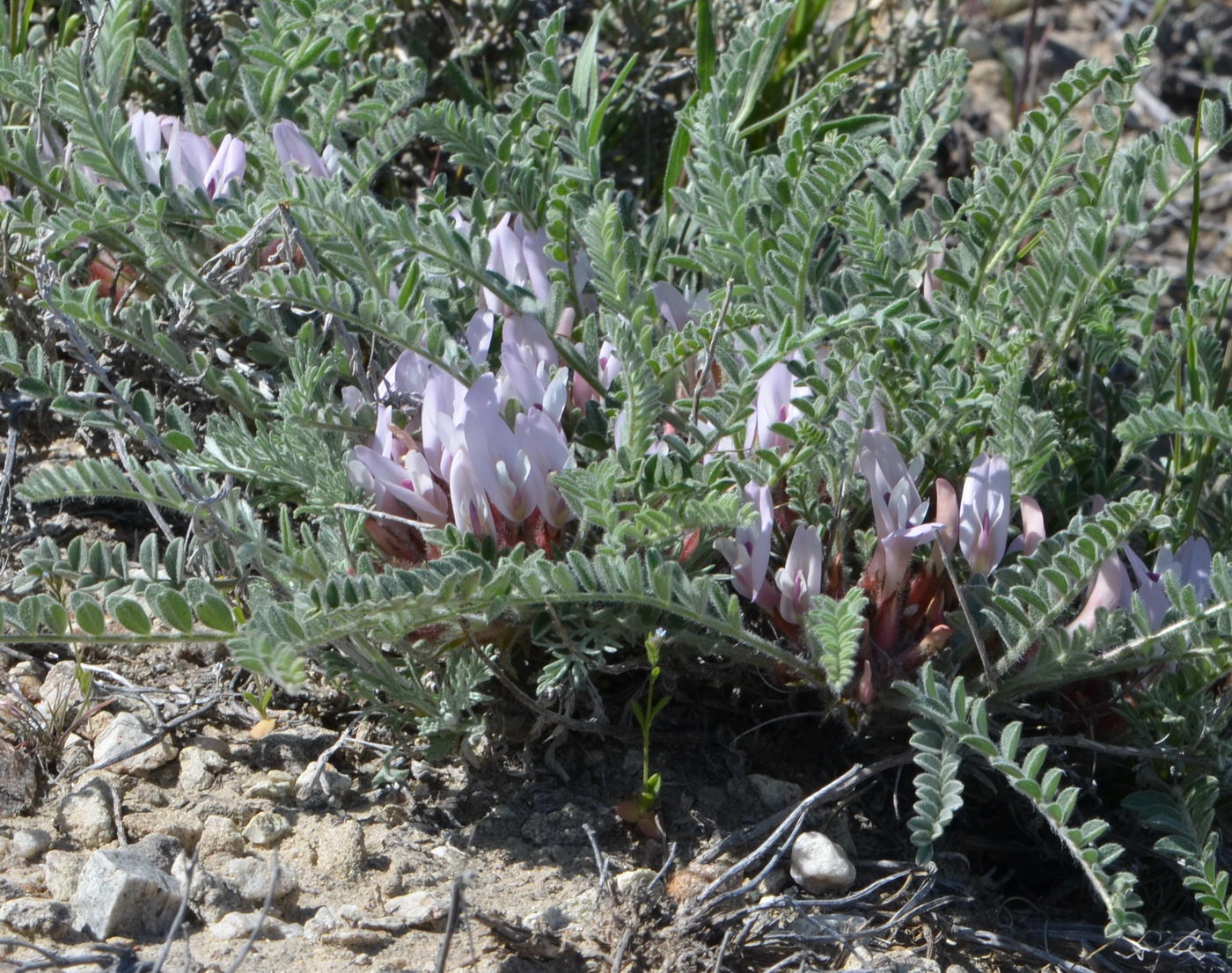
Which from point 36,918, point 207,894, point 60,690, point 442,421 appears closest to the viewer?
point 36,918

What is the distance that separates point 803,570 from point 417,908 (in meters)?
0.71

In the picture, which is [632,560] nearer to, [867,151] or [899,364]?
[899,364]

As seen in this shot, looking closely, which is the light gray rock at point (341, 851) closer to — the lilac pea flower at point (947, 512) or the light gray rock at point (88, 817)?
the light gray rock at point (88, 817)

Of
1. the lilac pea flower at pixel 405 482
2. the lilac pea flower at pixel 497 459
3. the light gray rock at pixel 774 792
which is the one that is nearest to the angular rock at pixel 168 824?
the lilac pea flower at pixel 405 482

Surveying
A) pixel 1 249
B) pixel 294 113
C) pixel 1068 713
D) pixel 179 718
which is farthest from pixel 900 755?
pixel 1 249

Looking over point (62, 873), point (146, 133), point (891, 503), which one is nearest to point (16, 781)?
point (62, 873)

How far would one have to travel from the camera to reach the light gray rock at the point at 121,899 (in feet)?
5.57

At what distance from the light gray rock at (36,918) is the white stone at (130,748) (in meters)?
0.33

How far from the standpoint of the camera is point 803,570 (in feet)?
6.50

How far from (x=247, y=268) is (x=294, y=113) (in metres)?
0.55

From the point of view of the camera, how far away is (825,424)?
1950 millimetres

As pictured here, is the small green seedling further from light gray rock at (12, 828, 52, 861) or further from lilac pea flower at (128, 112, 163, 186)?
lilac pea flower at (128, 112, 163, 186)

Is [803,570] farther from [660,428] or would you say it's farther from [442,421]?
[442,421]

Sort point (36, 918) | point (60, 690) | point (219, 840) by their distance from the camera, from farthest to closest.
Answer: point (60, 690), point (219, 840), point (36, 918)
